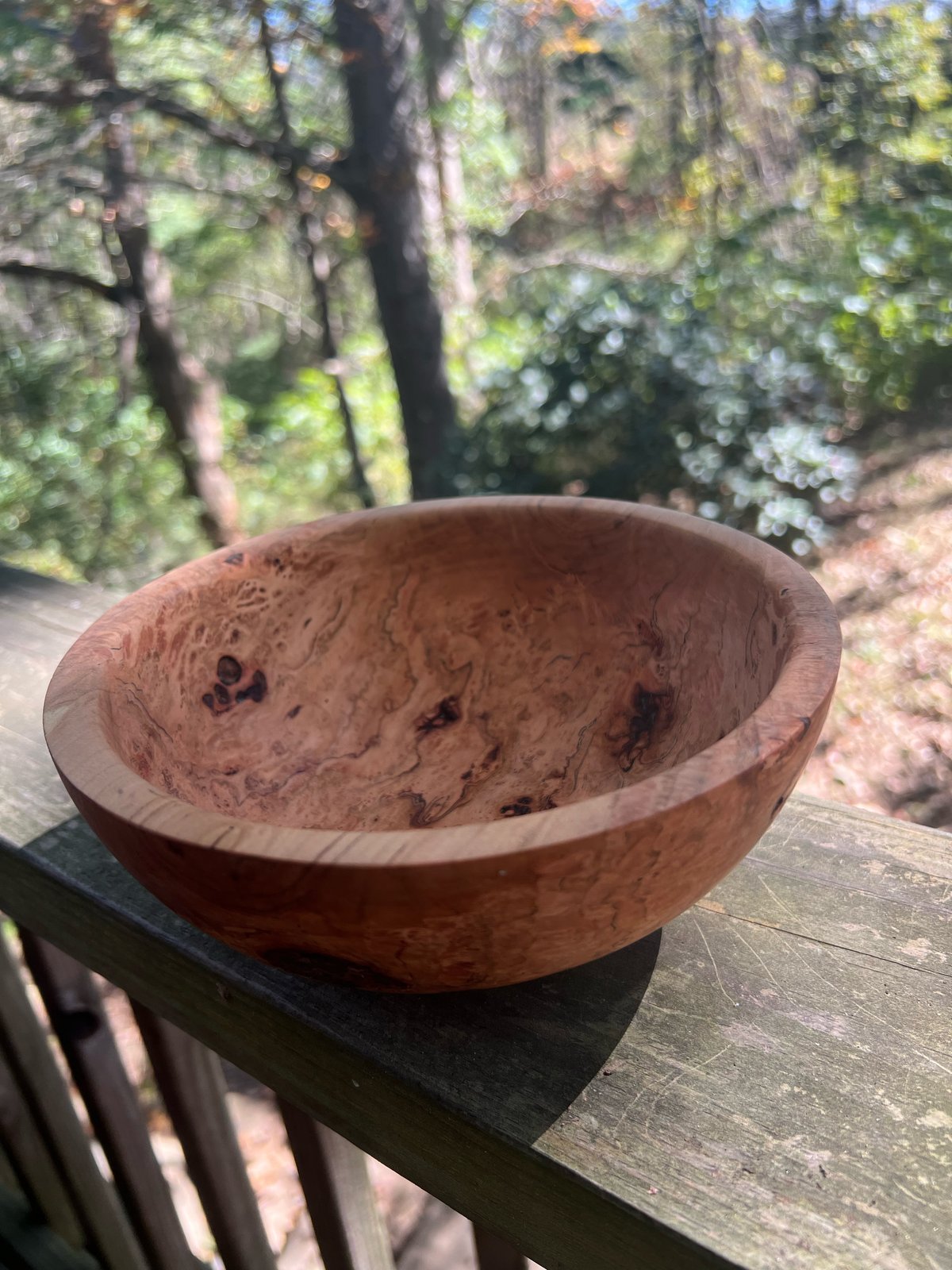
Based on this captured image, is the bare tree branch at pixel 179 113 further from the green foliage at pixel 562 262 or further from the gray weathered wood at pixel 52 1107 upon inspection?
the gray weathered wood at pixel 52 1107

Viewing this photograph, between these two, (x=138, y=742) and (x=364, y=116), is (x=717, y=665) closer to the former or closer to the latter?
(x=138, y=742)

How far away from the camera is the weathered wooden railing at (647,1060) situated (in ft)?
1.45

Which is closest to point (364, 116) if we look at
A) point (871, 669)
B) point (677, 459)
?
point (677, 459)

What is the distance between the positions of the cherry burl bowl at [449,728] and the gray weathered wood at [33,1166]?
0.72 m

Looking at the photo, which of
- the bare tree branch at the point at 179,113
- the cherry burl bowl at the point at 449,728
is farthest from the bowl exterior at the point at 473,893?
the bare tree branch at the point at 179,113

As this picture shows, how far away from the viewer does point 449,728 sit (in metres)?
0.82

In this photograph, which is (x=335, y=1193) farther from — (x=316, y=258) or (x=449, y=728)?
(x=316, y=258)

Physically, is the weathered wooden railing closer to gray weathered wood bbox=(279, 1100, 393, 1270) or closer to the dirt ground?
gray weathered wood bbox=(279, 1100, 393, 1270)

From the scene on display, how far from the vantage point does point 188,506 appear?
4566 mm

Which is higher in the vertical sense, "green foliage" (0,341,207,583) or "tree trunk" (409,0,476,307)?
"tree trunk" (409,0,476,307)

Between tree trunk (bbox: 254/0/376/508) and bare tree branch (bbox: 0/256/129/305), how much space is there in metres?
0.83

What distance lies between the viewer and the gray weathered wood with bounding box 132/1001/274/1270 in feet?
2.78

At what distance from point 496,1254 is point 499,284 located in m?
5.23

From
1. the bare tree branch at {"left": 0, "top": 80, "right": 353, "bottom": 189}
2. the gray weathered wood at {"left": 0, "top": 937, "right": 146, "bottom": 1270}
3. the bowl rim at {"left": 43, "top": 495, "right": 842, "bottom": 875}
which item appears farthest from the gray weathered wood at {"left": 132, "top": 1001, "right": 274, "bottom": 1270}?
the bare tree branch at {"left": 0, "top": 80, "right": 353, "bottom": 189}
